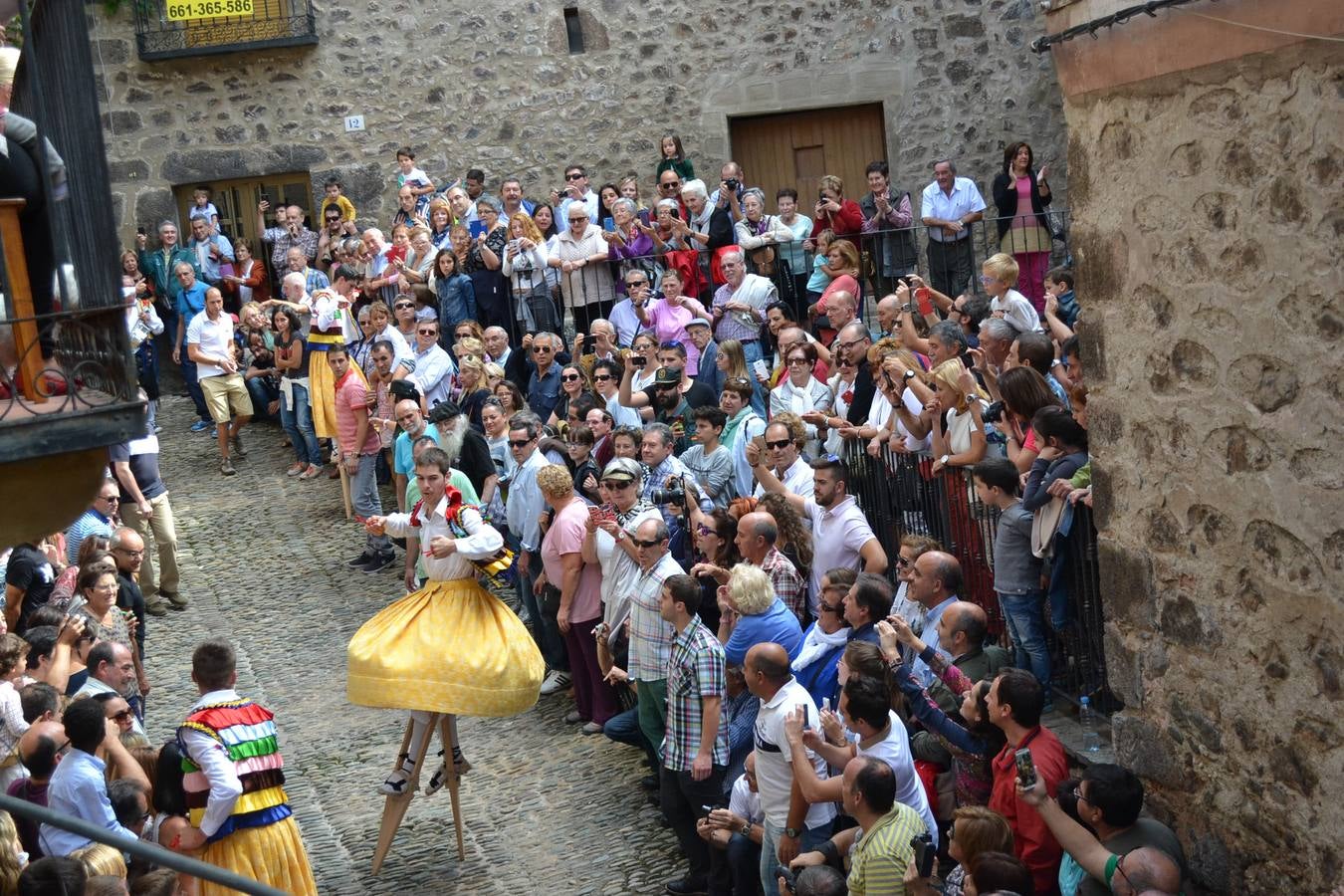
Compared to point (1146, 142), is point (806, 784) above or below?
below

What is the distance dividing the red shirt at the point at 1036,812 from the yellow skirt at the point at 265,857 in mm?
2876

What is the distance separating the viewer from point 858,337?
9.42m

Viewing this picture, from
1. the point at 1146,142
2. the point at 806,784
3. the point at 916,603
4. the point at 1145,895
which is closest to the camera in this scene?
the point at 1145,895

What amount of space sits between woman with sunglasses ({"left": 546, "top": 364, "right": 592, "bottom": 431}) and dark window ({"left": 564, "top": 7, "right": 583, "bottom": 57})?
7.69 metres

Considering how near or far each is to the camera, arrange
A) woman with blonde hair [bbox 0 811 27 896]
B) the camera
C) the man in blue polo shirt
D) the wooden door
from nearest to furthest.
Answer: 1. woman with blonde hair [bbox 0 811 27 896]
2. the camera
3. the man in blue polo shirt
4. the wooden door

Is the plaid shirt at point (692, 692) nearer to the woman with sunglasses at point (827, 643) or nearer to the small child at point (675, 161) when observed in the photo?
the woman with sunglasses at point (827, 643)

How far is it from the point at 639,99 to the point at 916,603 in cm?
1240

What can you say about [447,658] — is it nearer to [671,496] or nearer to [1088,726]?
[671,496]

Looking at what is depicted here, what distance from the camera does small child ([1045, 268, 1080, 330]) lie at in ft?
33.0

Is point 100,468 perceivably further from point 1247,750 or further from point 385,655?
point 385,655

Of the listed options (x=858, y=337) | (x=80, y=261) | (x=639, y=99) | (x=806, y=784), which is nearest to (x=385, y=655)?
(x=806, y=784)

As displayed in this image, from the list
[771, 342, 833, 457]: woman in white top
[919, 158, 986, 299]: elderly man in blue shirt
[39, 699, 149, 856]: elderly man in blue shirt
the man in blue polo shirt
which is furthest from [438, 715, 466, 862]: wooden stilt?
the man in blue polo shirt

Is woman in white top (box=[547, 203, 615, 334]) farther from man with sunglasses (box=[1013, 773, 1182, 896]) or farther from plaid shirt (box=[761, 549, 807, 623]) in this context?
man with sunglasses (box=[1013, 773, 1182, 896])

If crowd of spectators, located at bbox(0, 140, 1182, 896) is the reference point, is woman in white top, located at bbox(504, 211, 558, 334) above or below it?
above
